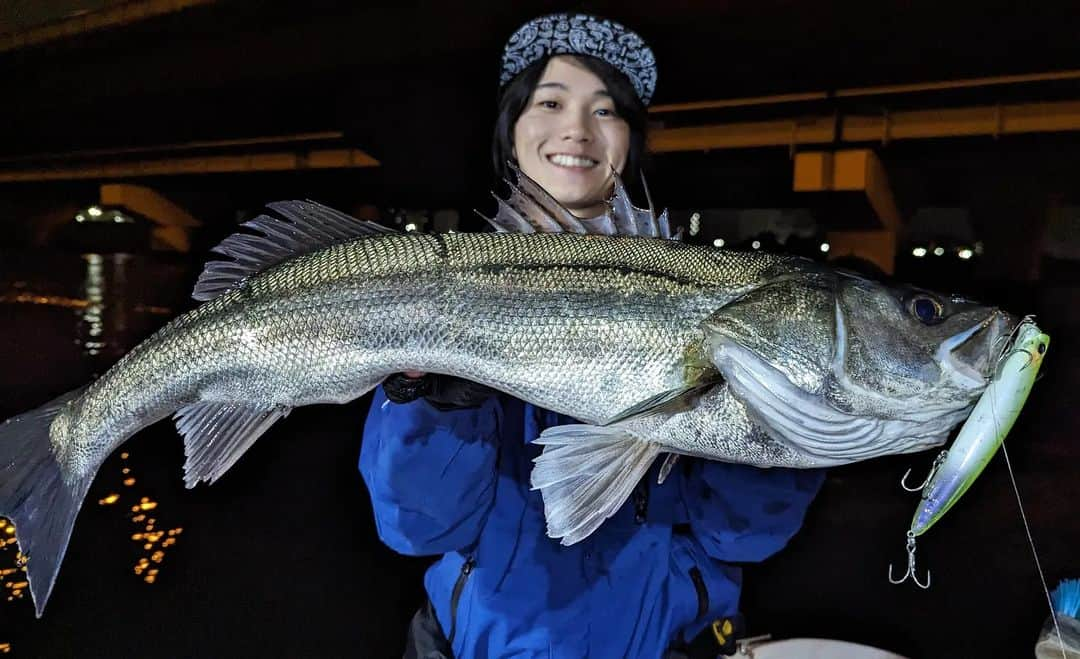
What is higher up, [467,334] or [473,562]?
[467,334]

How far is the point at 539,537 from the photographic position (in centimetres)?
178

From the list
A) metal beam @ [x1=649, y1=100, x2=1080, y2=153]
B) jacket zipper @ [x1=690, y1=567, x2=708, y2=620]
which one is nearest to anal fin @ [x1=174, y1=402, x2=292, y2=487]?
jacket zipper @ [x1=690, y1=567, x2=708, y2=620]

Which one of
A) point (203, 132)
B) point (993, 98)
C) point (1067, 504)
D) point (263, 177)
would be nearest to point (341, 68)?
point (203, 132)

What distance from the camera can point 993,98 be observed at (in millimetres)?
8742

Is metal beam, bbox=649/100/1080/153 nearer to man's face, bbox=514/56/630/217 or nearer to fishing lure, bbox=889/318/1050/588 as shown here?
man's face, bbox=514/56/630/217

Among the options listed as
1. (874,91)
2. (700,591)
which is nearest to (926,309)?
(700,591)

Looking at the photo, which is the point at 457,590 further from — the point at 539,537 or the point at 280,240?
the point at 280,240

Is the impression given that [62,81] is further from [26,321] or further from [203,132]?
[26,321]

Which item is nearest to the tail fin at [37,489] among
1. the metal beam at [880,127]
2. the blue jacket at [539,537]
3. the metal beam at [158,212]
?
the blue jacket at [539,537]

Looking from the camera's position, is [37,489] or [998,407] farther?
[37,489]

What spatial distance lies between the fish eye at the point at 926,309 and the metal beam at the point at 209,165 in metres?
13.0

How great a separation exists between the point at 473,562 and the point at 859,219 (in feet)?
36.6

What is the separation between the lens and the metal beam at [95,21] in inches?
401

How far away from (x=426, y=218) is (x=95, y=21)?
6311mm
